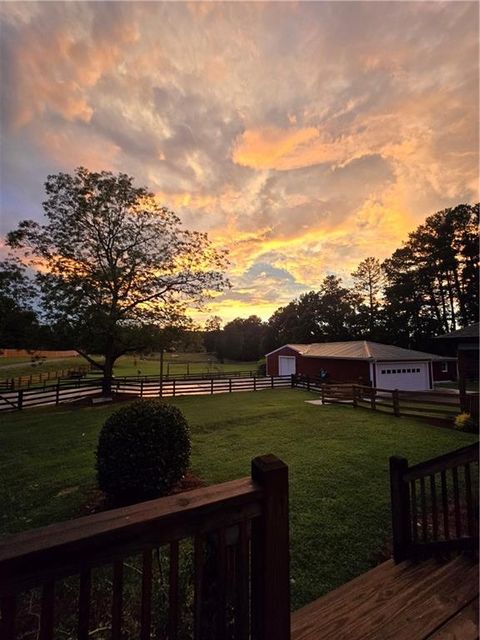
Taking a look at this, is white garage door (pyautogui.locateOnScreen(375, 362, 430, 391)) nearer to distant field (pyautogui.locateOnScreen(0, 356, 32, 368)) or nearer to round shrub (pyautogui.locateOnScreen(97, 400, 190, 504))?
round shrub (pyautogui.locateOnScreen(97, 400, 190, 504))

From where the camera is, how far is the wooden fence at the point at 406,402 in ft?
30.2

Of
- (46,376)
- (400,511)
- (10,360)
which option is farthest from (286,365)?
(10,360)

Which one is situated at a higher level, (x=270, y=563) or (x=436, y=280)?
(x=436, y=280)

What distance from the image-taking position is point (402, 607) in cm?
223

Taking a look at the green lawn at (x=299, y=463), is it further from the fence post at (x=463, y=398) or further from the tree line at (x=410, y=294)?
the tree line at (x=410, y=294)

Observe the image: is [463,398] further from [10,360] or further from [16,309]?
[10,360]

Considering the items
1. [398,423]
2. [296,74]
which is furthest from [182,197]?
[398,423]

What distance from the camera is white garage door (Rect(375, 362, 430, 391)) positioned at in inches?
738

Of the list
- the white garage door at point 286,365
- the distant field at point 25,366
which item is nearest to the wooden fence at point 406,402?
the white garage door at point 286,365

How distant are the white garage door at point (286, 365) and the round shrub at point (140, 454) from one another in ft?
71.0

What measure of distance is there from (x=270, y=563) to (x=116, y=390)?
18.3m

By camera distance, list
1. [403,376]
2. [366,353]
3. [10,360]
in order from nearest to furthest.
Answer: [366,353]
[403,376]
[10,360]

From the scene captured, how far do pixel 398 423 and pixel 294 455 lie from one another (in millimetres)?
4733

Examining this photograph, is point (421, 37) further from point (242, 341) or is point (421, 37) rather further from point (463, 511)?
point (242, 341)
